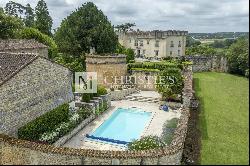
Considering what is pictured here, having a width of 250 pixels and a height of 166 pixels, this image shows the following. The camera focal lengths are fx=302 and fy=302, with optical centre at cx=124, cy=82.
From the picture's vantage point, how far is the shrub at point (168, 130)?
22584 mm

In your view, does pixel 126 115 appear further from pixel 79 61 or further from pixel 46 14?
pixel 46 14

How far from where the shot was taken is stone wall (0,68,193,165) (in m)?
14.6

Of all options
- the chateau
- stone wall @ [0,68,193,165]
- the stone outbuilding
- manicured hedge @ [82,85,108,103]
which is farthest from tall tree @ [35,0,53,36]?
stone wall @ [0,68,193,165]

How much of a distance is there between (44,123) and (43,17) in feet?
233

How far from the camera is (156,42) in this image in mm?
74000

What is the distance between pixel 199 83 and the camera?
45094 millimetres

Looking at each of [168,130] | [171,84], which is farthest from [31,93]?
[171,84]

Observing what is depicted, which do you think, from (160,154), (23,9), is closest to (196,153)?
(160,154)

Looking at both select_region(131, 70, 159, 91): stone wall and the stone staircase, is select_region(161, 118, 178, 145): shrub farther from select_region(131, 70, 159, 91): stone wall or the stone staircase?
select_region(131, 70, 159, 91): stone wall

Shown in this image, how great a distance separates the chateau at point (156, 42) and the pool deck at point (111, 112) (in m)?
36.5

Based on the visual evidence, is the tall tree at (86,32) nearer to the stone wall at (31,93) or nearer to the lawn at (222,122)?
the lawn at (222,122)

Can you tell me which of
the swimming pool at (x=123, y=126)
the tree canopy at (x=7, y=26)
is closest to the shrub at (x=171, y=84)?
the swimming pool at (x=123, y=126)

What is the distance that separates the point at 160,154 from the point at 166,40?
6019cm

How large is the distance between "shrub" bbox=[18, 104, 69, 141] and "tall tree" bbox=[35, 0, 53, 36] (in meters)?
64.2
